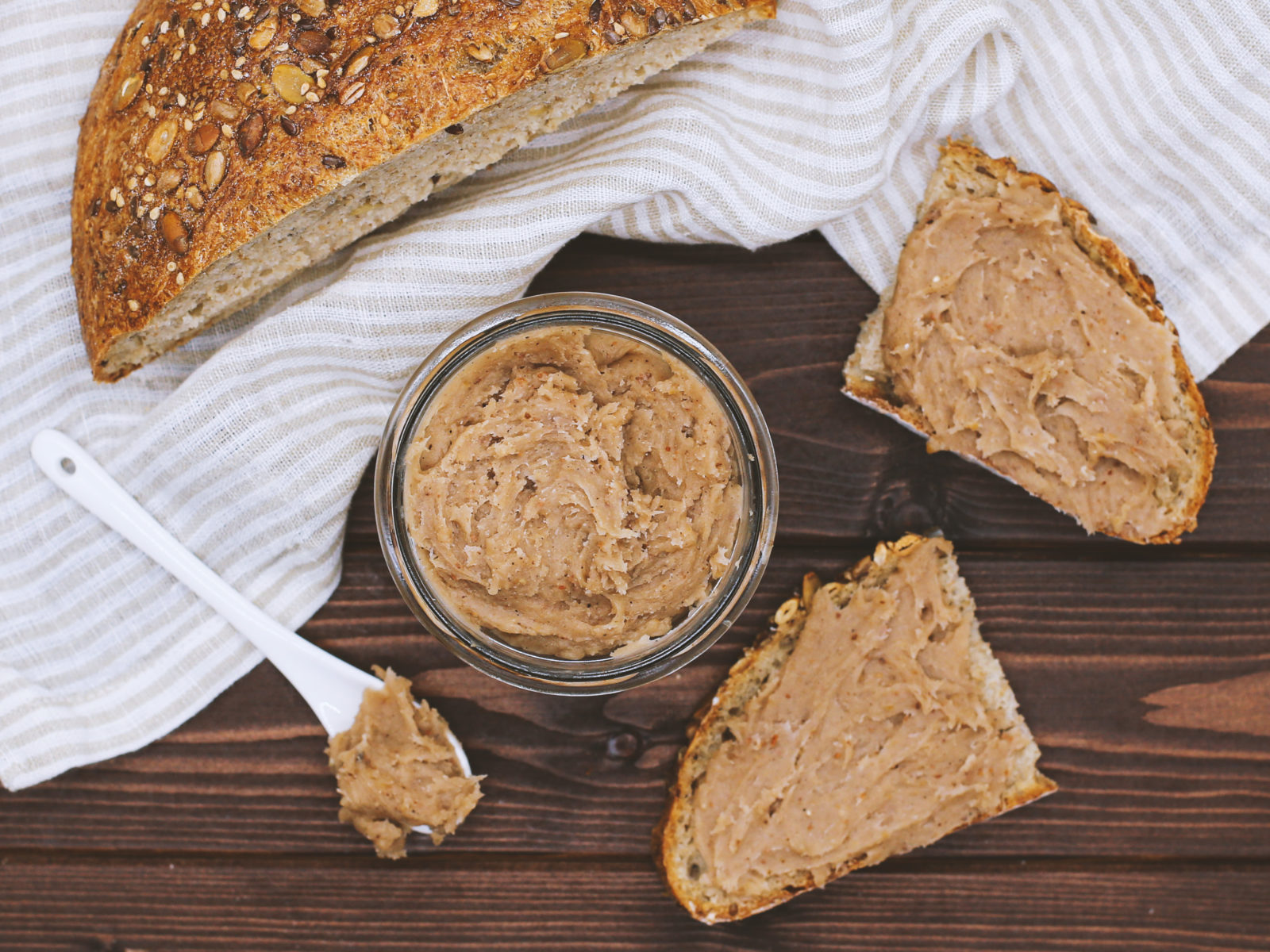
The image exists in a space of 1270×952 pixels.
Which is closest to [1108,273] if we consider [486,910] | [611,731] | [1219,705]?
[1219,705]

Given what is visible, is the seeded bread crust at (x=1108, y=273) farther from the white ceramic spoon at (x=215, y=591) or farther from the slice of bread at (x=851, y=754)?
the white ceramic spoon at (x=215, y=591)

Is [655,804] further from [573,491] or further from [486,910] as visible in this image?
[573,491]

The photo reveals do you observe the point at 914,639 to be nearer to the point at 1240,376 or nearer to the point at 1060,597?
the point at 1060,597

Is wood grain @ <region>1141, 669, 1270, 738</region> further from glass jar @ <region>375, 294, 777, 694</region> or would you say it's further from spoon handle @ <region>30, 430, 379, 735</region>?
spoon handle @ <region>30, 430, 379, 735</region>

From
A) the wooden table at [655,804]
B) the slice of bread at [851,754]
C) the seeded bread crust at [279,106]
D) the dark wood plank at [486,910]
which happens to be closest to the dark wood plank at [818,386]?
the wooden table at [655,804]

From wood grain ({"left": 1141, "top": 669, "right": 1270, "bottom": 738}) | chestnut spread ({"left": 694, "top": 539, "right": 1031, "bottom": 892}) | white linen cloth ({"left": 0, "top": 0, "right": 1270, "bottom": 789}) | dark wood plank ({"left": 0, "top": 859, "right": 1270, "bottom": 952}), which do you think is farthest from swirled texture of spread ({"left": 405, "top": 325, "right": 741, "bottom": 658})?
wood grain ({"left": 1141, "top": 669, "right": 1270, "bottom": 738})

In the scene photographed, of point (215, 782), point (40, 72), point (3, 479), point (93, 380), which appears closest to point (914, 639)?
point (215, 782)
